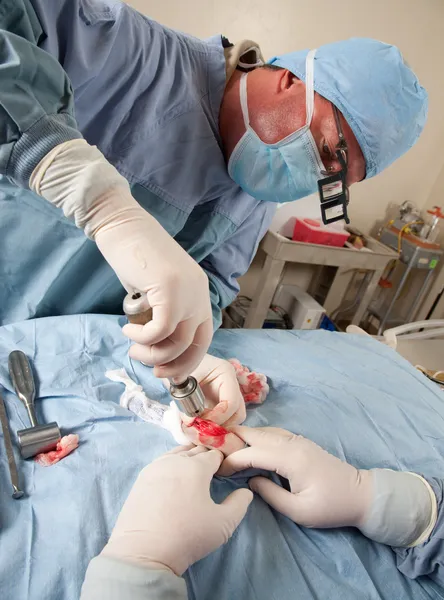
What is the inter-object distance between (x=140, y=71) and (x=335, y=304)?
268 centimetres

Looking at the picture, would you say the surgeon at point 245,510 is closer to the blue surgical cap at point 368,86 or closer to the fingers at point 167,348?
the fingers at point 167,348

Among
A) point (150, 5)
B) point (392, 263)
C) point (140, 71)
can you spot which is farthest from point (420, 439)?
point (150, 5)

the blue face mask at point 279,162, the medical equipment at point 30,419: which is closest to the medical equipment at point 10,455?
the medical equipment at point 30,419

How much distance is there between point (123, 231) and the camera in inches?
26.6

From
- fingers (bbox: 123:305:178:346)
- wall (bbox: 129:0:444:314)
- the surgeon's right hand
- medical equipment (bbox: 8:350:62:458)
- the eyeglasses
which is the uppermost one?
wall (bbox: 129:0:444:314)

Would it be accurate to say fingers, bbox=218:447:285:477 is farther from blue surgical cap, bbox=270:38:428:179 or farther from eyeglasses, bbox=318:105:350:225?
blue surgical cap, bbox=270:38:428:179

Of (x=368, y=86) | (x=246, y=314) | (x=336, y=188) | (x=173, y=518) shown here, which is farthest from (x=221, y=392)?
(x=246, y=314)

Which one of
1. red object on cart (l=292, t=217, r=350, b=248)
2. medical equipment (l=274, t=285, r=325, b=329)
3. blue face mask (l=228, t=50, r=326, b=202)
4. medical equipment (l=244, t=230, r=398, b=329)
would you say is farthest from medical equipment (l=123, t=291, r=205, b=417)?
medical equipment (l=274, t=285, r=325, b=329)

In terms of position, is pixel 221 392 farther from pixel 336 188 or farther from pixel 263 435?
pixel 336 188

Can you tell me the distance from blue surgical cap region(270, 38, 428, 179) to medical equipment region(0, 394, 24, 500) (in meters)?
1.02

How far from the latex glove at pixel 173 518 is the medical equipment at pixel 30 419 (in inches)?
7.5

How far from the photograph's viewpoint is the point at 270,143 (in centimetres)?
104

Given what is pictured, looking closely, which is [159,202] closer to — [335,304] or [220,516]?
[220,516]

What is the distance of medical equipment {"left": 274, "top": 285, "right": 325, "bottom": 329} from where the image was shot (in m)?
2.66
